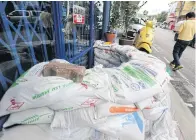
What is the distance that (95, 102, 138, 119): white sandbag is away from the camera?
97 cm

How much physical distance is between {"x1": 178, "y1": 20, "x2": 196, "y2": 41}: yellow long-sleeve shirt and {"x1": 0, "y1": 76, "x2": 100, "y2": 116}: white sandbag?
11.9 ft

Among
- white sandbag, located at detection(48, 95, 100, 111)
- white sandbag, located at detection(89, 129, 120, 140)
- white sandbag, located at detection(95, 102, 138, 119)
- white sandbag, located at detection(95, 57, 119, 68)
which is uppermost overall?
white sandbag, located at detection(48, 95, 100, 111)

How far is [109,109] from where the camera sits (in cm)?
99

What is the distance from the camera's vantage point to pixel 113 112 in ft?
3.29

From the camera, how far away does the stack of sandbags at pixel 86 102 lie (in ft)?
2.93

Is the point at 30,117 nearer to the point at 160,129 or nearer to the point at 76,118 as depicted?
the point at 76,118

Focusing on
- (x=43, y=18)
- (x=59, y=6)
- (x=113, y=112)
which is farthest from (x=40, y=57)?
(x=113, y=112)

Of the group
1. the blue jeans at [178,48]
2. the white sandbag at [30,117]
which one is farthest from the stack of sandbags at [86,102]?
the blue jeans at [178,48]

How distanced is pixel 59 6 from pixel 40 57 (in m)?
0.56

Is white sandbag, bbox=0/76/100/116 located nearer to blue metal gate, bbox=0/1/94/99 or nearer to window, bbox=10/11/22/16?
blue metal gate, bbox=0/1/94/99

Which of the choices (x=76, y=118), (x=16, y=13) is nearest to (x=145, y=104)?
(x=76, y=118)

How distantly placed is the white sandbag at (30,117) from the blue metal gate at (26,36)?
27 cm

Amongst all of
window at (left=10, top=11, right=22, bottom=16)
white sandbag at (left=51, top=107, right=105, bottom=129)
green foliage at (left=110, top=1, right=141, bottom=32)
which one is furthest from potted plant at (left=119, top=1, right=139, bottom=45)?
white sandbag at (left=51, top=107, right=105, bottom=129)

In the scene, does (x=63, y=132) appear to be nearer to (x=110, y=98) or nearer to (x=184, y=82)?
(x=110, y=98)
